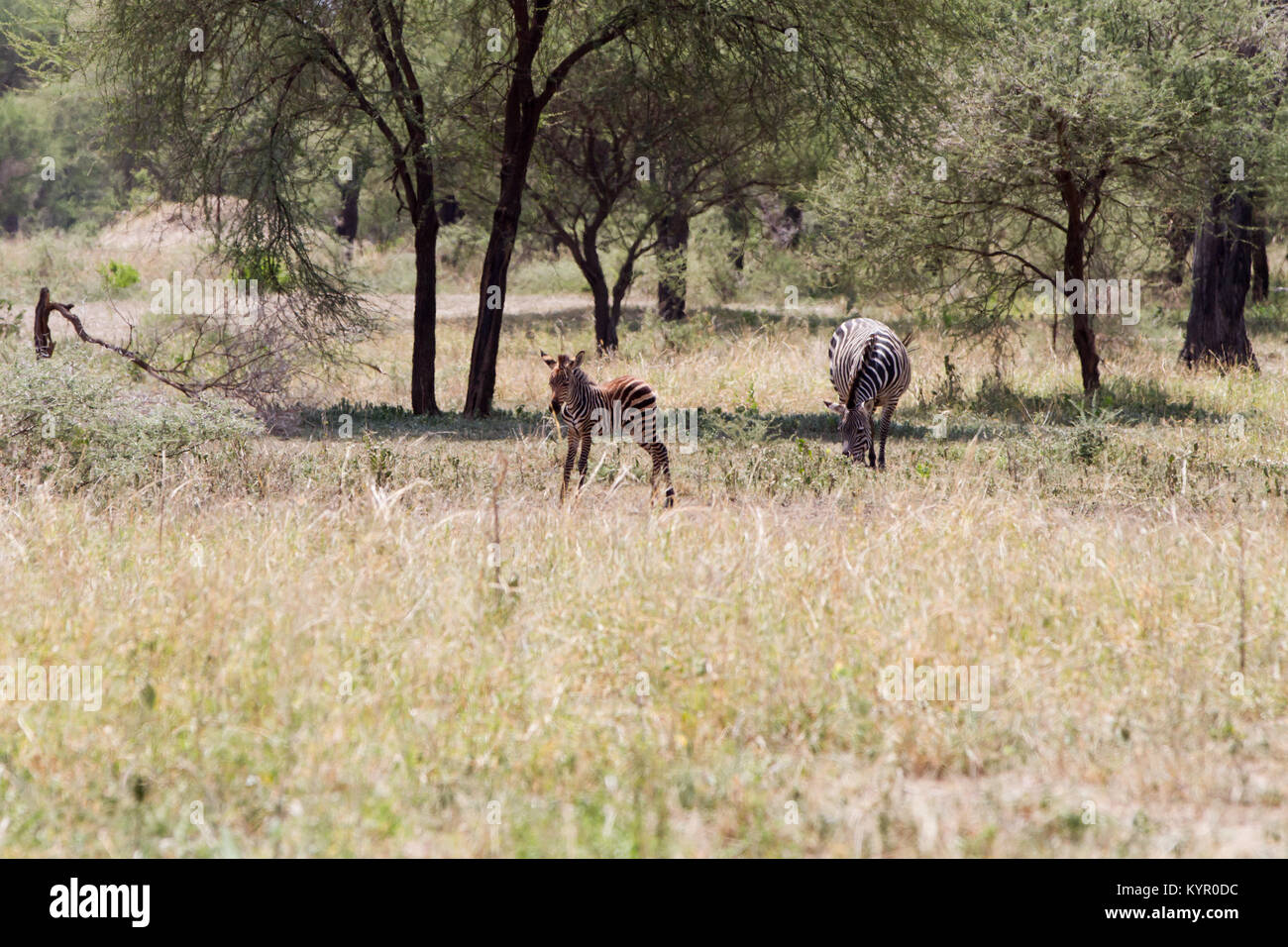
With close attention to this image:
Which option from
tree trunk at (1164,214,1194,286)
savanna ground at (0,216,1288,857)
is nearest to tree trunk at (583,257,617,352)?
tree trunk at (1164,214,1194,286)

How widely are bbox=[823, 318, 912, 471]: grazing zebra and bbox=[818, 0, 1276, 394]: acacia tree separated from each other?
3.40 meters

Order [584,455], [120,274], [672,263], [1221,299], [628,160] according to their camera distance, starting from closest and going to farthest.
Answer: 1. [584,455]
2. [1221,299]
3. [628,160]
4. [672,263]
5. [120,274]

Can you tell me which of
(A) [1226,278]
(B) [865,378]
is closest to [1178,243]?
(A) [1226,278]

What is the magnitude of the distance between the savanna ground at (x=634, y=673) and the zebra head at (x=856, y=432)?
2.06 meters

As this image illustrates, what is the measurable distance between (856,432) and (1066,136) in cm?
757

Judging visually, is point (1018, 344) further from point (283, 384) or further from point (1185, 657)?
point (1185, 657)

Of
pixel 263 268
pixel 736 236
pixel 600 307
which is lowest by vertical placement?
pixel 263 268

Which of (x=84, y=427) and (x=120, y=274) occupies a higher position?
(x=120, y=274)

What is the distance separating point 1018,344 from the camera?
24312 millimetres

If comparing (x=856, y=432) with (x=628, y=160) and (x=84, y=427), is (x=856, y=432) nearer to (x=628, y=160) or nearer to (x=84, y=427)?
(x=84, y=427)

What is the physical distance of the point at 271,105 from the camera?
55.8ft

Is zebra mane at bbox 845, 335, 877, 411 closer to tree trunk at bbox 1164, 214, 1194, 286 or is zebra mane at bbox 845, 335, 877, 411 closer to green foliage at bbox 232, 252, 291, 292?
green foliage at bbox 232, 252, 291, 292

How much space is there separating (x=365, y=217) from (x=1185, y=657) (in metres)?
46.5
